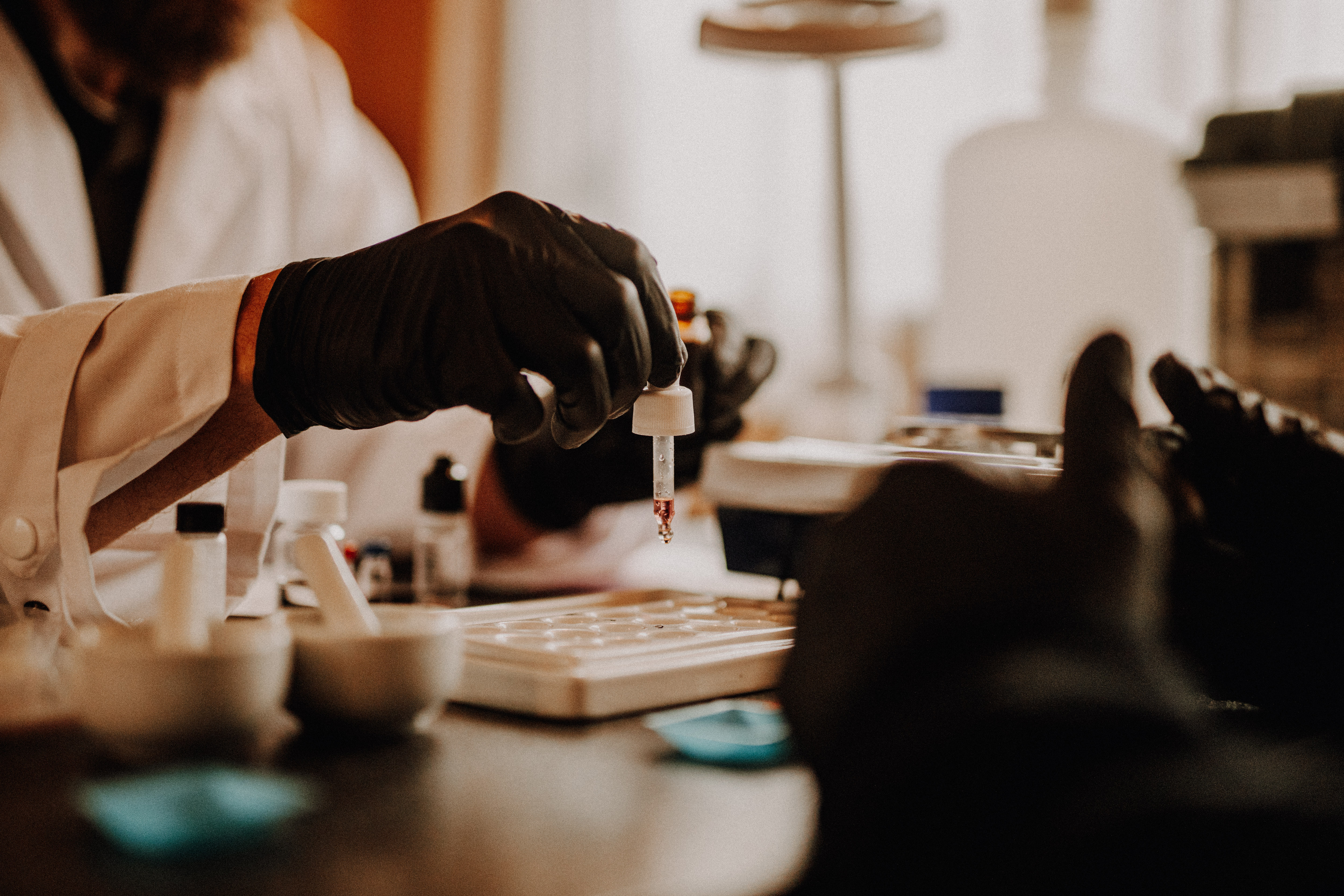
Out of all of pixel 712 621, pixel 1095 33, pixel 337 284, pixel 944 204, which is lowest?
pixel 712 621

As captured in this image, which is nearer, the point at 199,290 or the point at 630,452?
the point at 199,290

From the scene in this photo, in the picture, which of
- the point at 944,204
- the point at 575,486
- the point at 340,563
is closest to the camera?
the point at 340,563

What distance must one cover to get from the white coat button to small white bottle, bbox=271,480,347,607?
170 mm

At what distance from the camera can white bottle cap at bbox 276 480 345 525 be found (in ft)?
2.64

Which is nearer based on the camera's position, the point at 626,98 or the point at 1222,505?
the point at 1222,505

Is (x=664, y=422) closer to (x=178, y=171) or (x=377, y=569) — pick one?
(x=377, y=569)

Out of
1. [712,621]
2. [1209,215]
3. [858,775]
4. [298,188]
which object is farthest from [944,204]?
[858,775]

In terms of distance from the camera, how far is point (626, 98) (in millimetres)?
2180

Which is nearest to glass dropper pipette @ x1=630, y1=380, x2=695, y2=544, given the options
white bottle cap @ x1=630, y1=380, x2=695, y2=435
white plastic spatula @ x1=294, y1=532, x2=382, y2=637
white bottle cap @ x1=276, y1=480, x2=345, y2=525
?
white bottle cap @ x1=630, y1=380, x2=695, y2=435

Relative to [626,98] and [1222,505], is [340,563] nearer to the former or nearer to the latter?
[1222,505]

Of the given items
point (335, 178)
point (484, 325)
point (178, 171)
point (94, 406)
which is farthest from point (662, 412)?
point (335, 178)

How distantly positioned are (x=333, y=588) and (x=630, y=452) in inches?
21.2

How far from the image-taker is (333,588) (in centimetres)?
48

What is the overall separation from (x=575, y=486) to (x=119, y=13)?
0.84m
